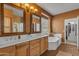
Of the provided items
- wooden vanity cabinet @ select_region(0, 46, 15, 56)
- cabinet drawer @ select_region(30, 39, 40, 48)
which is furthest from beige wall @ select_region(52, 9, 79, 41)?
wooden vanity cabinet @ select_region(0, 46, 15, 56)

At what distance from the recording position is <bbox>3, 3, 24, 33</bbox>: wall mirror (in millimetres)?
1760

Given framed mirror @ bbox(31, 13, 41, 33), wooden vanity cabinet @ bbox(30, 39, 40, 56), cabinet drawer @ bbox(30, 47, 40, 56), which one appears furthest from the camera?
framed mirror @ bbox(31, 13, 41, 33)

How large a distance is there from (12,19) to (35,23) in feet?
2.25

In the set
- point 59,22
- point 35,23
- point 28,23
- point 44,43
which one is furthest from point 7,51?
point 59,22

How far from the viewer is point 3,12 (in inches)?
67.6

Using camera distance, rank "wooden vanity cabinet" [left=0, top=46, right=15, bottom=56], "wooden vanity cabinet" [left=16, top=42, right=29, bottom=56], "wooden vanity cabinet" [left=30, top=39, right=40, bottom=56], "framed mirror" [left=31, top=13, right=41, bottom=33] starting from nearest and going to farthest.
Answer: "wooden vanity cabinet" [left=0, top=46, right=15, bottom=56] < "wooden vanity cabinet" [left=16, top=42, right=29, bottom=56] < "wooden vanity cabinet" [left=30, top=39, right=40, bottom=56] < "framed mirror" [left=31, top=13, right=41, bottom=33]

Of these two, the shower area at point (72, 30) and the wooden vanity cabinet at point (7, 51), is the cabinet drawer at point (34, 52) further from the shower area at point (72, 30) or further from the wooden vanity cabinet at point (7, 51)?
the shower area at point (72, 30)

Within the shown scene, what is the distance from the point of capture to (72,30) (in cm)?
226

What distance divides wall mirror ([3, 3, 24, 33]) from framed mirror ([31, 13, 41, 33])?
0.99 feet

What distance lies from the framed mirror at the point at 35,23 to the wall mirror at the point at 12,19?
30cm

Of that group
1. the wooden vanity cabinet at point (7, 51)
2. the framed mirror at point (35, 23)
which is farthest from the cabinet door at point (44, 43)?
the wooden vanity cabinet at point (7, 51)

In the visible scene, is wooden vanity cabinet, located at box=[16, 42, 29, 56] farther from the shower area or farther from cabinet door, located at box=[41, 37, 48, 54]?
the shower area

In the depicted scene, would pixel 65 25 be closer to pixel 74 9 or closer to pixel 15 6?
pixel 74 9

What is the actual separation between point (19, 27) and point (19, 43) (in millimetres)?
303
